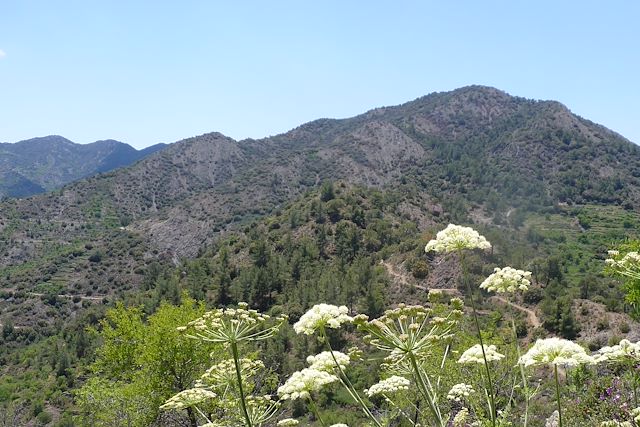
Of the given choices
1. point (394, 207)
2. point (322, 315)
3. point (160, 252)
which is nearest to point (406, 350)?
point (322, 315)

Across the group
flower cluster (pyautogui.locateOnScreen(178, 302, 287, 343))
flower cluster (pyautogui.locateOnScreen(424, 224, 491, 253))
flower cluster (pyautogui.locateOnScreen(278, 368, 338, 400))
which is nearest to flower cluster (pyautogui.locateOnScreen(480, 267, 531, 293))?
flower cluster (pyautogui.locateOnScreen(424, 224, 491, 253))

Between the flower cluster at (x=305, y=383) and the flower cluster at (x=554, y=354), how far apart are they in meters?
2.11

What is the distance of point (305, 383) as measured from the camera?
553cm

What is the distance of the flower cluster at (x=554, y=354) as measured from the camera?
4.68 metres

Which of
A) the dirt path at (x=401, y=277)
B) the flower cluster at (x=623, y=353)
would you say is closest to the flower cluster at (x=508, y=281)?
the flower cluster at (x=623, y=353)

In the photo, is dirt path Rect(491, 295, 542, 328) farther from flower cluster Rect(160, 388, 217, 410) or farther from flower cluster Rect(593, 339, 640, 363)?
flower cluster Rect(160, 388, 217, 410)

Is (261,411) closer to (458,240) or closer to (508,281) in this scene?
(458,240)

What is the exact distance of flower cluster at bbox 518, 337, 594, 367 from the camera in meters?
4.68

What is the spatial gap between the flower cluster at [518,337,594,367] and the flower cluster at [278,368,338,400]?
2107 mm

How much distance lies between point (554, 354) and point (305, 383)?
2703 millimetres

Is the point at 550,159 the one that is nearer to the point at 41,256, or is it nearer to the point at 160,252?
the point at 160,252

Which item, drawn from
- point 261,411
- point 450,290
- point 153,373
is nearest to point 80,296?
point 450,290

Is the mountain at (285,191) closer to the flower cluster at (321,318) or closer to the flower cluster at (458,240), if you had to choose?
the flower cluster at (458,240)

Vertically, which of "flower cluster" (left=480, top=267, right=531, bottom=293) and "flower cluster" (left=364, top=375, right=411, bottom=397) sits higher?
"flower cluster" (left=480, top=267, right=531, bottom=293)
